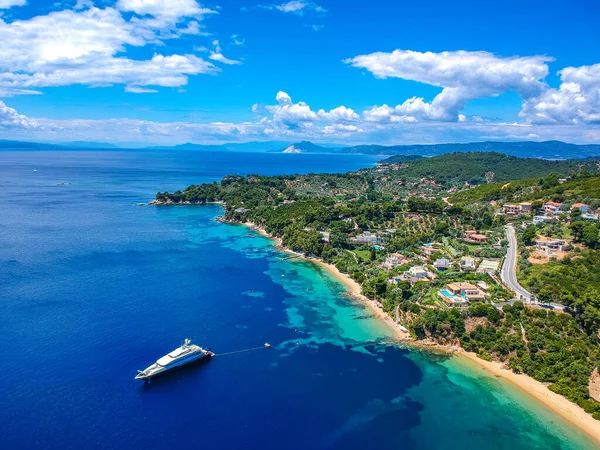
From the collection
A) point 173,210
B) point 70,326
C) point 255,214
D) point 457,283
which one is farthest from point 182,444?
point 173,210

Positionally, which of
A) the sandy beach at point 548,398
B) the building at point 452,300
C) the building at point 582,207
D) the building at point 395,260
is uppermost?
the building at point 582,207

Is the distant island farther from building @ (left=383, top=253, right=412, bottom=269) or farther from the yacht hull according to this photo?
the yacht hull

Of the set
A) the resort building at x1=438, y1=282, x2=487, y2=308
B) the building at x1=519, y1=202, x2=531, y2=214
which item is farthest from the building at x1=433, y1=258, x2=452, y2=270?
the building at x1=519, y1=202, x2=531, y2=214

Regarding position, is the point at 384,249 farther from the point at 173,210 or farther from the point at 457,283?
the point at 173,210

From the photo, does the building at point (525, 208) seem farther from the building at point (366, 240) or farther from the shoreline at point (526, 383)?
the shoreline at point (526, 383)

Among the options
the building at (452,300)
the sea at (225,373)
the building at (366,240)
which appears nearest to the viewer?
the sea at (225,373)

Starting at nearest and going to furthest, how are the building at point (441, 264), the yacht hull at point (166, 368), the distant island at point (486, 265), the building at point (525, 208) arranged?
1. the yacht hull at point (166, 368)
2. the distant island at point (486, 265)
3. the building at point (441, 264)
4. the building at point (525, 208)

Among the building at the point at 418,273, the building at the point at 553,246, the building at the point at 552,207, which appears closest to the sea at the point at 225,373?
the building at the point at 418,273

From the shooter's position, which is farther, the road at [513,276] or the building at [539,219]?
the building at [539,219]

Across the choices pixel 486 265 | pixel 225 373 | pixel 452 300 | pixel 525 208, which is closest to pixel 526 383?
pixel 452 300
